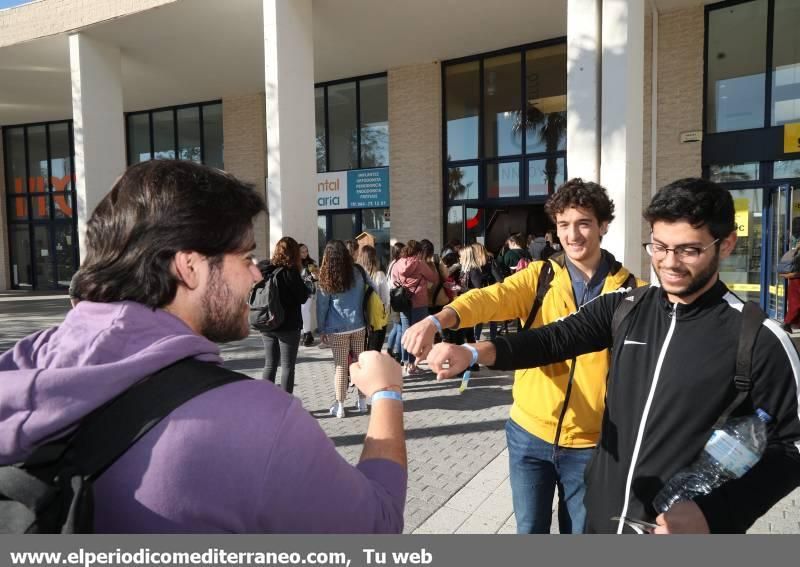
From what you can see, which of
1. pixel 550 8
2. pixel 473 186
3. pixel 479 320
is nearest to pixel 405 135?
pixel 473 186

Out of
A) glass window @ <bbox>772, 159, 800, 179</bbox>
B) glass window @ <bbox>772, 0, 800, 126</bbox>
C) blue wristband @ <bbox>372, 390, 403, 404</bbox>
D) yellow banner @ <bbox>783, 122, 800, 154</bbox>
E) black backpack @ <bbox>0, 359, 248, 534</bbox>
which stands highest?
glass window @ <bbox>772, 0, 800, 126</bbox>

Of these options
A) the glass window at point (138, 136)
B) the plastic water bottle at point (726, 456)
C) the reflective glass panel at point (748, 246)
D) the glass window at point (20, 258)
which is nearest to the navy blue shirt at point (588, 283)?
the plastic water bottle at point (726, 456)

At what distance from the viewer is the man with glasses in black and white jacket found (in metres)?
1.45

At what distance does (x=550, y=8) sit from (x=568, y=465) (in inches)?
409

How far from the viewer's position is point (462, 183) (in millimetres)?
13328

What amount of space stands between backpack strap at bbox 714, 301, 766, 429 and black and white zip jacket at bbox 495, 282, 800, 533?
0.6 inches

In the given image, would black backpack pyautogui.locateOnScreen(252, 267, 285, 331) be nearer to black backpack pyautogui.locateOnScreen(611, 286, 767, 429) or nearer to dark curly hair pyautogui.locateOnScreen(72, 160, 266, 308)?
dark curly hair pyautogui.locateOnScreen(72, 160, 266, 308)

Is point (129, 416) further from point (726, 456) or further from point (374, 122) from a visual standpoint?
point (374, 122)

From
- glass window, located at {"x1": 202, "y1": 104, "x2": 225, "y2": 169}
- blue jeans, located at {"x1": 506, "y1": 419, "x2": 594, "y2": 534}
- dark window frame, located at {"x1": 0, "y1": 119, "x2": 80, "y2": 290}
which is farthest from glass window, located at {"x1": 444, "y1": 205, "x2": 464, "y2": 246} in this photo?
dark window frame, located at {"x1": 0, "y1": 119, "x2": 80, "y2": 290}

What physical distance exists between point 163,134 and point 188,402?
19.7 meters

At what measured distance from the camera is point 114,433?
871mm

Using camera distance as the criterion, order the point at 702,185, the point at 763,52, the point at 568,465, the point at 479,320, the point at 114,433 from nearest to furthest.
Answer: the point at 114,433
the point at 702,185
the point at 568,465
the point at 479,320
the point at 763,52
